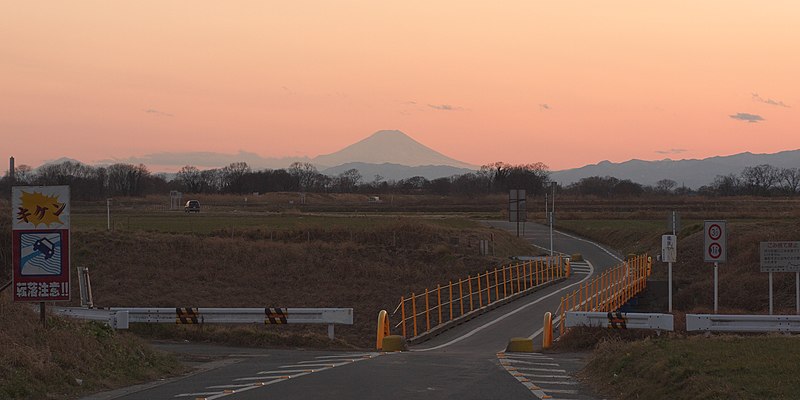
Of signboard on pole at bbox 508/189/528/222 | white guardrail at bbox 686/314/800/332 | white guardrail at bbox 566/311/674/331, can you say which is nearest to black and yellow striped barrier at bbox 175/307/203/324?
white guardrail at bbox 566/311/674/331

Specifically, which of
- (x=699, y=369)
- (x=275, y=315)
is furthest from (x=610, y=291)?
(x=699, y=369)

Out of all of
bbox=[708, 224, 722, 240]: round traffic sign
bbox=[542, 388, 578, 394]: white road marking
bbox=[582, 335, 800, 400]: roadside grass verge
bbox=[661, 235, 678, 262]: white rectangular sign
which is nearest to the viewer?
bbox=[582, 335, 800, 400]: roadside grass verge

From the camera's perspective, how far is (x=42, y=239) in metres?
16.1

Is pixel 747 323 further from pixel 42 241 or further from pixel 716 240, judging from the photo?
pixel 42 241

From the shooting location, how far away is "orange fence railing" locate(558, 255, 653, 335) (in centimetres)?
3135

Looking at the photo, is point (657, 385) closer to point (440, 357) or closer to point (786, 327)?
point (440, 357)

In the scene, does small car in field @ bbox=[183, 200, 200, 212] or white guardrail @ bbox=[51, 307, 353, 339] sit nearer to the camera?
white guardrail @ bbox=[51, 307, 353, 339]

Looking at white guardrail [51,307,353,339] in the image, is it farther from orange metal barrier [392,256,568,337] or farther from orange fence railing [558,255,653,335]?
orange fence railing [558,255,653,335]

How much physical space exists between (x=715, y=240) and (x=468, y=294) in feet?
53.7

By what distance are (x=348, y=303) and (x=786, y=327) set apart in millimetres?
21049

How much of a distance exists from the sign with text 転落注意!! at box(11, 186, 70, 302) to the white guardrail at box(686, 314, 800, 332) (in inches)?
503

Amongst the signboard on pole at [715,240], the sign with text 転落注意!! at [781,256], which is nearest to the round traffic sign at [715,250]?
the signboard on pole at [715,240]

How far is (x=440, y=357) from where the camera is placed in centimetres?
1869

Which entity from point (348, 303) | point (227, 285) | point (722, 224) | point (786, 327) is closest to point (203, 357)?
point (786, 327)
